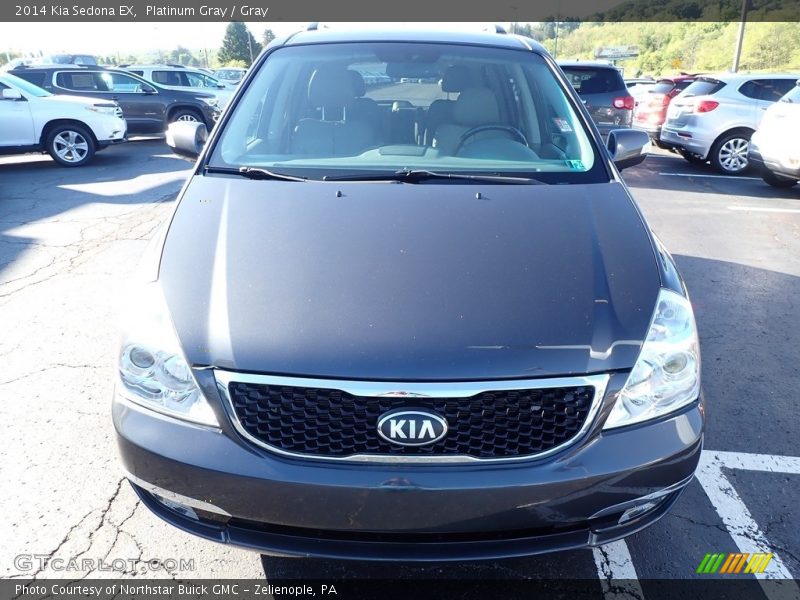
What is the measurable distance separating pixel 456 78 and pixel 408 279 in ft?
5.57

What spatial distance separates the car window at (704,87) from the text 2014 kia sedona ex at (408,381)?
9.19 meters

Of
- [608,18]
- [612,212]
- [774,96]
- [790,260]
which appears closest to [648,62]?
[608,18]

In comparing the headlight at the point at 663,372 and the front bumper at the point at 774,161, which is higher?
the headlight at the point at 663,372

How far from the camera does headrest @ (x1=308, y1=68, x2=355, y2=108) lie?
3.19 meters

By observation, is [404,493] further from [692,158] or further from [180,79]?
[180,79]

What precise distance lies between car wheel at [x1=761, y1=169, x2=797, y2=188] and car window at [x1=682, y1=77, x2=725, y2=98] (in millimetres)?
1831

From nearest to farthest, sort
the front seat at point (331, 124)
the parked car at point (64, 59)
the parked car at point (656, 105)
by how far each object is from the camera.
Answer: the front seat at point (331, 124)
the parked car at point (656, 105)
the parked car at point (64, 59)

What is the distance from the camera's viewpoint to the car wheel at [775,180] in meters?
8.87

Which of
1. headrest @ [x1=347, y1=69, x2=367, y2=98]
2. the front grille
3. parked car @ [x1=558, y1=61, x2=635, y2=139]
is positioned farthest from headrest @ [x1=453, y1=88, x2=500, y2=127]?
parked car @ [x1=558, y1=61, x2=635, y2=139]

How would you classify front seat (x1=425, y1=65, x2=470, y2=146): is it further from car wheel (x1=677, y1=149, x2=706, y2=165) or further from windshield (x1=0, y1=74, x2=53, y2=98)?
windshield (x1=0, y1=74, x2=53, y2=98)

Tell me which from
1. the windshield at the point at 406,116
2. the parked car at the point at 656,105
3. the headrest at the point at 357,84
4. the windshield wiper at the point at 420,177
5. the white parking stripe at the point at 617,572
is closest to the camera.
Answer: the white parking stripe at the point at 617,572

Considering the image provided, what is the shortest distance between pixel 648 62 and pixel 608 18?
115 feet

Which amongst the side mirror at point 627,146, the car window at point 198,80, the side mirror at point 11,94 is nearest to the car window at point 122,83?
the car window at point 198,80

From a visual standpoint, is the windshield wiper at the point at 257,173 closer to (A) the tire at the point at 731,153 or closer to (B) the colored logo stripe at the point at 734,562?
(B) the colored logo stripe at the point at 734,562
